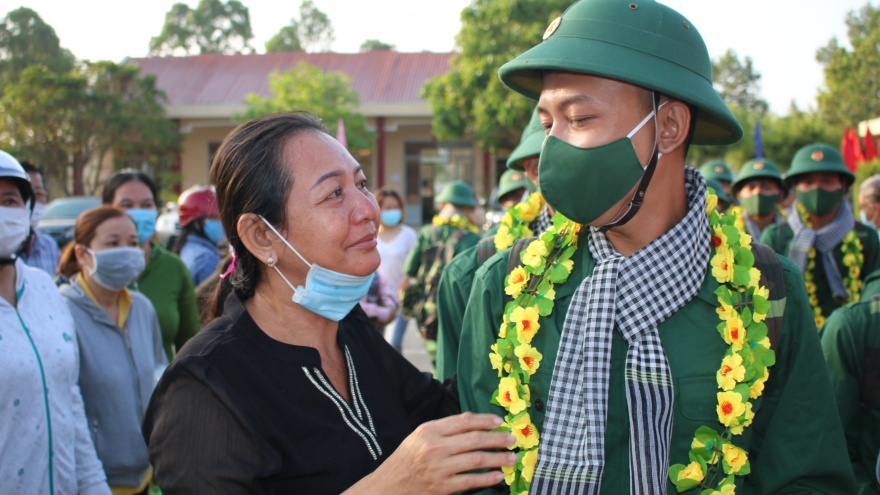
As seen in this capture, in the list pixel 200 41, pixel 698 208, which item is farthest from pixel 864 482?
pixel 200 41

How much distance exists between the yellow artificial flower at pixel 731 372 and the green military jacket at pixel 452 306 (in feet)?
4.00

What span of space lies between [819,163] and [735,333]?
4.14m

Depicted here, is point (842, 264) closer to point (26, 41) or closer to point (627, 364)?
point (627, 364)

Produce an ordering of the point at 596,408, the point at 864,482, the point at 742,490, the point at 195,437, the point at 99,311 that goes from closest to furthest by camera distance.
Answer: the point at 195,437 → the point at 596,408 → the point at 742,490 → the point at 864,482 → the point at 99,311

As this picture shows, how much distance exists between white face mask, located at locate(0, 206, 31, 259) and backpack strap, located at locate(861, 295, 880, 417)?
3491 mm

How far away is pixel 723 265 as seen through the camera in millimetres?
1997

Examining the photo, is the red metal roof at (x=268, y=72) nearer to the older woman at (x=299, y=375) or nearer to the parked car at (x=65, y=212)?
the parked car at (x=65, y=212)

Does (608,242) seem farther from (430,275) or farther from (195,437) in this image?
(430,275)

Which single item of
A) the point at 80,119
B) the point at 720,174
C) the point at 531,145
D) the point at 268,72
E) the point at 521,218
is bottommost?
the point at 521,218

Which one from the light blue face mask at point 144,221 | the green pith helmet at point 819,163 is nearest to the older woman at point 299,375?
the light blue face mask at point 144,221

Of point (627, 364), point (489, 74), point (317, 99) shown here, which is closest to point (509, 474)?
point (627, 364)

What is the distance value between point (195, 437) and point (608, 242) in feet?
4.09

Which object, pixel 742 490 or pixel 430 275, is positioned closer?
pixel 742 490

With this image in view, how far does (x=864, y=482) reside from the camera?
294 centimetres
